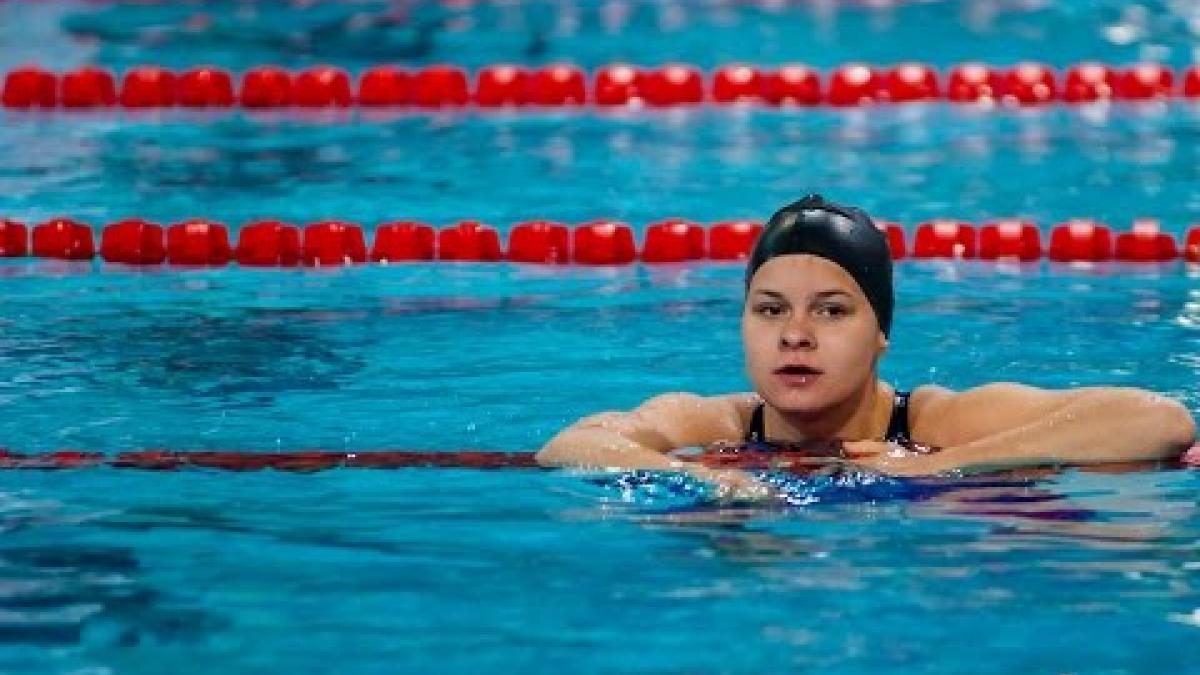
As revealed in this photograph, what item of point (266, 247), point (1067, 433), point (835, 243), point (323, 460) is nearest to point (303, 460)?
point (323, 460)

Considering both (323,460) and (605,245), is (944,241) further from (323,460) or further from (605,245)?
(323,460)

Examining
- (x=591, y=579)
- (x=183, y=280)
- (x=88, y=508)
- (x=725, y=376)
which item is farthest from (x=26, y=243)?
(x=591, y=579)

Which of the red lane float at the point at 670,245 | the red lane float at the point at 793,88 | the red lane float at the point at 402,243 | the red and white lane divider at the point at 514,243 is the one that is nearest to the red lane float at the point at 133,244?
the red and white lane divider at the point at 514,243

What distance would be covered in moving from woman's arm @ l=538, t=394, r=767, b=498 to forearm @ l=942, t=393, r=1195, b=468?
1.55ft

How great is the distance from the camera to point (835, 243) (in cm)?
466

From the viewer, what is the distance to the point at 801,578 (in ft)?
13.5

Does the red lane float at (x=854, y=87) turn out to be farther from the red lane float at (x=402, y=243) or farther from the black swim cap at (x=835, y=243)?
the black swim cap at (x=835, y=243)

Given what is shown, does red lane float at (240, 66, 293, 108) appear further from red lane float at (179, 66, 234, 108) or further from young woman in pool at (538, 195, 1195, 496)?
young woman in pool at (538, 195, 1195, 496)

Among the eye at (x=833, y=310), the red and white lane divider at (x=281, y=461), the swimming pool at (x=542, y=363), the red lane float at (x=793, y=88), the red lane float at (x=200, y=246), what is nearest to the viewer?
the swimming pool at (x=542, y=363)

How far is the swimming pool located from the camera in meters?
3.91

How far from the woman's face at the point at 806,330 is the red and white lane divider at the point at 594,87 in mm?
6173

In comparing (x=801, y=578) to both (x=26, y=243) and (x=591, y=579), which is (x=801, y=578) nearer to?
(x=591, y=579)

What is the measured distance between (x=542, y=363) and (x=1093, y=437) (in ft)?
7.08

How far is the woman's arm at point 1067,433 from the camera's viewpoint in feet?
15.6
